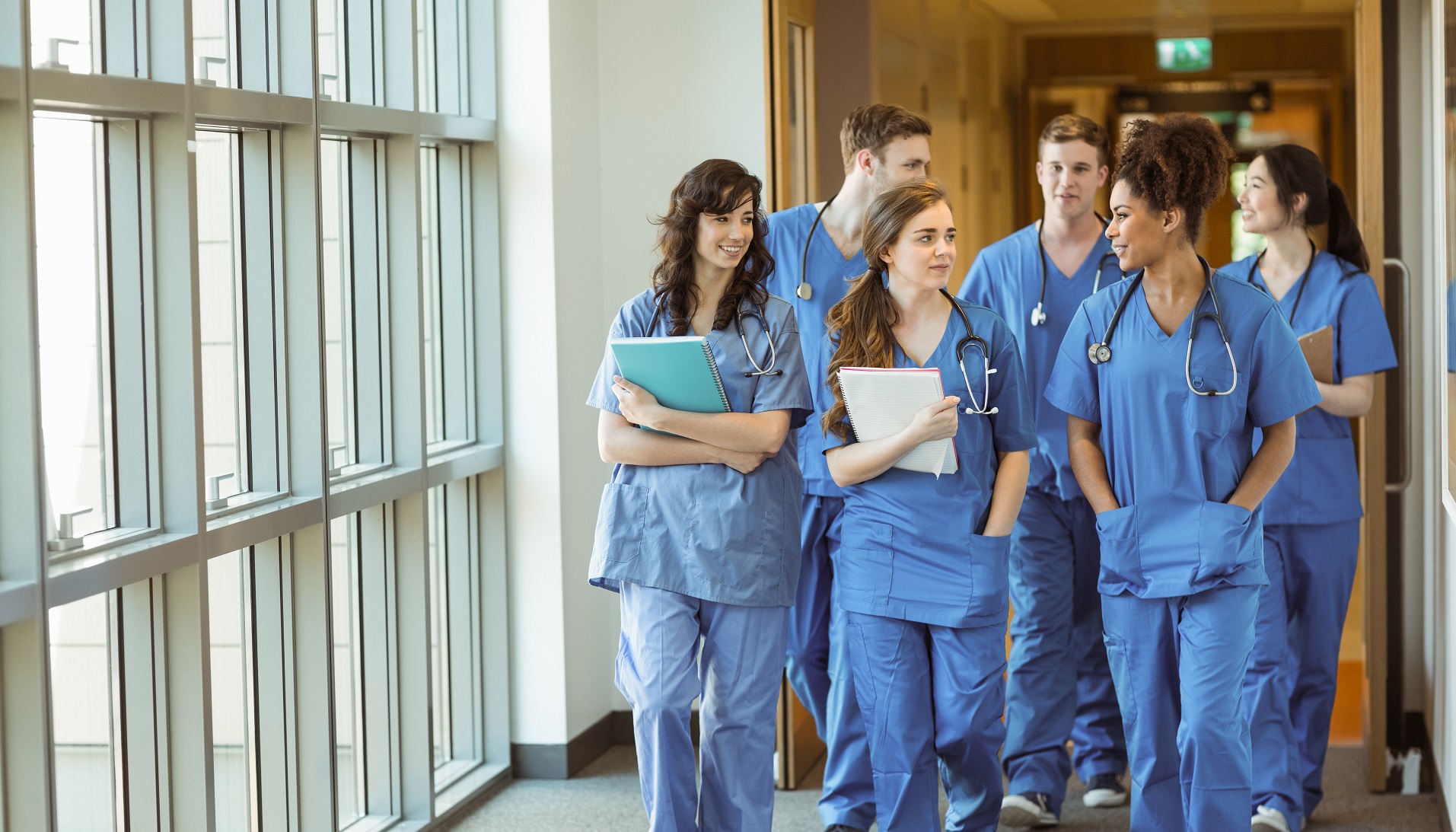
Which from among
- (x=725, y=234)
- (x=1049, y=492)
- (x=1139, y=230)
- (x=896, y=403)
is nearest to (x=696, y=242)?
(x=725, y=234)

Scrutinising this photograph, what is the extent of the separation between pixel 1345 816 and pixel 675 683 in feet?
6.02

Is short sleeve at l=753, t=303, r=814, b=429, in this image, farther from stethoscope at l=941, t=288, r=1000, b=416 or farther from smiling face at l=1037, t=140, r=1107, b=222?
smiling face at l=1037, t=140, r=1107, b=222

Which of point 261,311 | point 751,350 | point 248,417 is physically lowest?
Answer: point 248,417

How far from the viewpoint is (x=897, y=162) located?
10.6ft

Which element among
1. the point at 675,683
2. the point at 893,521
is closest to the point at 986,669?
the point at 893,521

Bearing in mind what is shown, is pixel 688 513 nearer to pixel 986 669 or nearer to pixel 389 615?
pixel 986 669

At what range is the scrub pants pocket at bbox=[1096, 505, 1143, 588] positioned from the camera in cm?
271

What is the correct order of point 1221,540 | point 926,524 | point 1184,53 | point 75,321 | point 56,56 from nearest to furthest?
point 56,56
point 75,321
point 1221,540
point 926,524
point 1184,53

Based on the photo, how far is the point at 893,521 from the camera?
2.75 metres

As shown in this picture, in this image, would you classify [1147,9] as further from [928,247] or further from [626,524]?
[626,524]

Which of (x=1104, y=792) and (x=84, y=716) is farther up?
(x=84, y=716)

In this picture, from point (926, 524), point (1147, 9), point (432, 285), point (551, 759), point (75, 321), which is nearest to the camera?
point (75, 321)

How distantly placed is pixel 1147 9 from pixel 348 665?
530 centimetres

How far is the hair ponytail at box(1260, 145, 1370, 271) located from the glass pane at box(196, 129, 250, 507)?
7.58 feet
